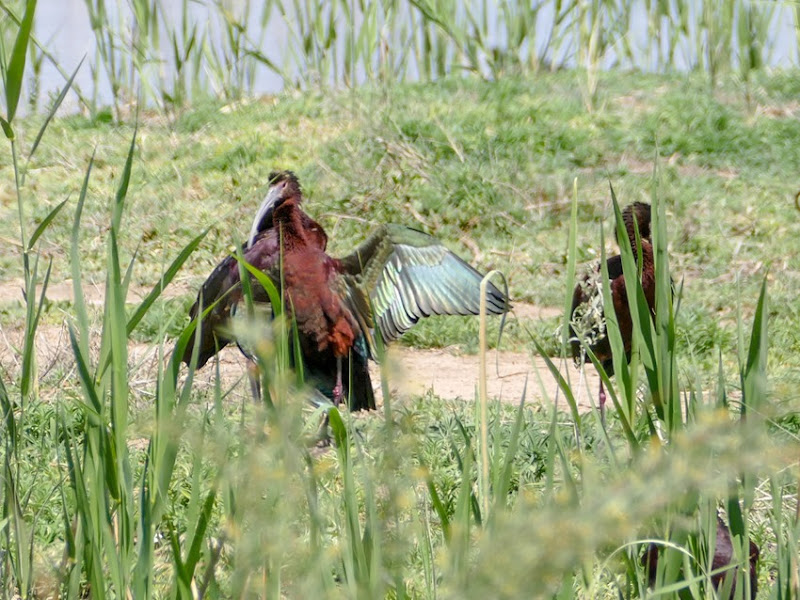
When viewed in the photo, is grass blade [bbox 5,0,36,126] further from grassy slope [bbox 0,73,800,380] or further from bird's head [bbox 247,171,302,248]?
grassy slope [bbox 0,73,800,380]

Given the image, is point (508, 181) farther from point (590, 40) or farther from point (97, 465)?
point (97, 465)

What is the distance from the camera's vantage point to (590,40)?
9.15 meters

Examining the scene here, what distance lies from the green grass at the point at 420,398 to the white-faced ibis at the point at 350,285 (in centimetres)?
26

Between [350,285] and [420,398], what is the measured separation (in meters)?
0.49

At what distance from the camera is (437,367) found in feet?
17.7

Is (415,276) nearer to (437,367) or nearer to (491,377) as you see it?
(491,377)

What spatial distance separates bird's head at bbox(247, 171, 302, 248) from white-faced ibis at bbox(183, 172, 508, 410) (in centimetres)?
4

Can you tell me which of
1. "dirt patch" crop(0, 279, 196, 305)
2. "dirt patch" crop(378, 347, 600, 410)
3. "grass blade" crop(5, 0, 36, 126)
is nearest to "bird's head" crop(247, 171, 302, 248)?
"dirt patch" crop(378, 347, 600, 410)

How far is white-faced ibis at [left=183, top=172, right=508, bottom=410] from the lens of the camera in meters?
4.20

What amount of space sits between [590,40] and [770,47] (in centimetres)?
177

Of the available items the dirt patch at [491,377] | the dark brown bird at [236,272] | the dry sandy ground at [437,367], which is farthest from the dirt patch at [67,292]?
the dark brown bird at [236,272]

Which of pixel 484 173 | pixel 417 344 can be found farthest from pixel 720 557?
pixel 484 173

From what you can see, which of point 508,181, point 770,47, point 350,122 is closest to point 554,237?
point 508,181

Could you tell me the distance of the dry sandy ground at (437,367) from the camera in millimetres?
4262
